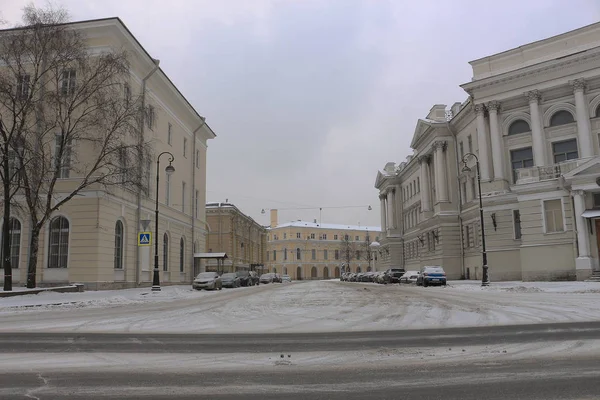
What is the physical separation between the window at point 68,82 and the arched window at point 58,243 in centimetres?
812

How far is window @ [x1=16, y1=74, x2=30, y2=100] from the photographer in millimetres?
25219

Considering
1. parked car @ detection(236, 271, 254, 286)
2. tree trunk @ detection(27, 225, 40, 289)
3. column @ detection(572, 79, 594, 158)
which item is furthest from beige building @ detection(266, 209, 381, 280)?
tree trunk @ detection(27, 225, 40, 289)

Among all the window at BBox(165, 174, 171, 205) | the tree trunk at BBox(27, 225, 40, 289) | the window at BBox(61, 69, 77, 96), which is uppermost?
the window at BBox(61, 69, 77, 96)

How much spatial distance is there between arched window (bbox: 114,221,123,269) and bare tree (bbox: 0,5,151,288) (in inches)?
133

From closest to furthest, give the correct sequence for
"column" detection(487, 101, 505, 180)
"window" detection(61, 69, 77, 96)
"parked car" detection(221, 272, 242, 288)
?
"window" detection(61, 69, 77, 96), "column" detection(487, 101, 505, 180), "parked car" detection(221, 272, 242, 288)

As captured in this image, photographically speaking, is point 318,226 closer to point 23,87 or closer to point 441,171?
point 441,171

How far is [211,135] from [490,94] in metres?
30.4

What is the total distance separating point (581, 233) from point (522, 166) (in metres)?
12.1

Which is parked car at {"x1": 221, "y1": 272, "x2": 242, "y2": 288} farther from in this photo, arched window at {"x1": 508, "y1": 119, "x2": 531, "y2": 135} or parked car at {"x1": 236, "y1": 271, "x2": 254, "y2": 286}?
arched window at {"x1": 508, "y1": 119, "x2": 531, "y2": 135}

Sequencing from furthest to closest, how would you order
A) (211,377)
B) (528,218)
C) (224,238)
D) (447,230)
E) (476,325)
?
(224,238)
(447,230)
(528,218)
(476,325)
(211,377)

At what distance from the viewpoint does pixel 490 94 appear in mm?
43406

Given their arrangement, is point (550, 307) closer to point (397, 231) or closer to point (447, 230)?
point (447, 230)

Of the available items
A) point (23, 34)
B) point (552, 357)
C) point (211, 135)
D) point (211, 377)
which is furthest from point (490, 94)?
point (211, 377)

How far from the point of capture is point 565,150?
39.8 m
